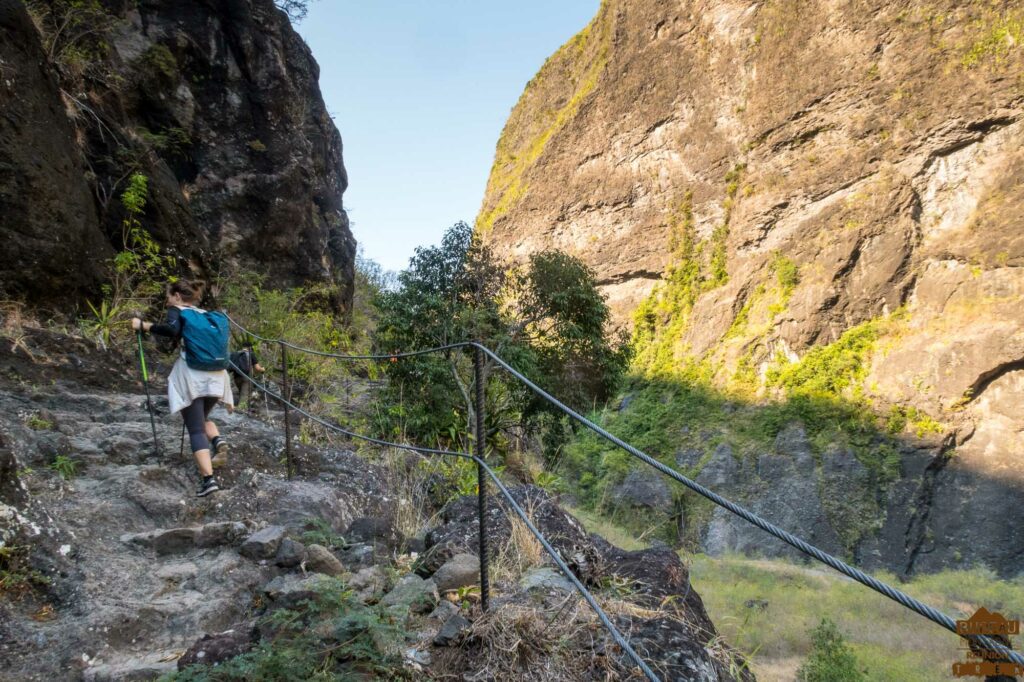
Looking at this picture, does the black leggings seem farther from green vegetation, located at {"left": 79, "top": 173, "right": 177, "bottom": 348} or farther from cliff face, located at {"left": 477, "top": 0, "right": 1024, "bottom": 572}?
cliff face, located at {"left": 477, "top": 0, "right": 1024, "bottom": 572}

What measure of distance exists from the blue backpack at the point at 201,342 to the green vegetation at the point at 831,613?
14.1 ft

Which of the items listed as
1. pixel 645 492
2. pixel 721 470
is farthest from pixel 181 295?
pixel 721 470

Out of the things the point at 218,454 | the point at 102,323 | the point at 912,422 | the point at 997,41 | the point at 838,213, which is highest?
the point at 997,41

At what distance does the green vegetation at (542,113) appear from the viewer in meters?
Result: 25.0

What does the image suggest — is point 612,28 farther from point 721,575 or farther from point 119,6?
point 721,575

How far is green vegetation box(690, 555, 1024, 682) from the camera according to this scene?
5176 mm

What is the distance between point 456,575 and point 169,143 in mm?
10042

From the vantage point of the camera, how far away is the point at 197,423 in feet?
14.6

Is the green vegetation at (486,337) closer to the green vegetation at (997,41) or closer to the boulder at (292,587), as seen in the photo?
the boulder at (292,587)

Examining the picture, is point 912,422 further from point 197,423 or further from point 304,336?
point 197,423

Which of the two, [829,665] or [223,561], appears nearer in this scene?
[223,561]

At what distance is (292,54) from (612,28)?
1509 centimetres

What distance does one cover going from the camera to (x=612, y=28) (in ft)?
77.8

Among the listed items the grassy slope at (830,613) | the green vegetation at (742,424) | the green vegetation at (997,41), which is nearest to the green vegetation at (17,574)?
the grassy slope at (830,613)
